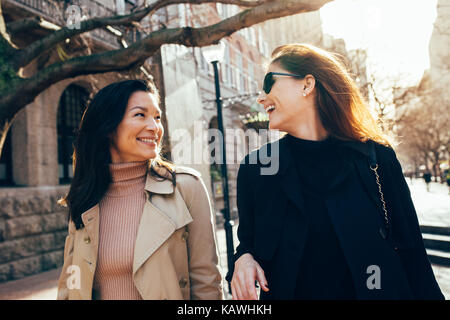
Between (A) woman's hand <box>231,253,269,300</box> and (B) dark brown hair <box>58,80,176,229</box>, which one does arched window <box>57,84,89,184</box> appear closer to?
(B) dark brown hair <box>58,80,176,229</box>

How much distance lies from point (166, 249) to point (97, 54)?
3.56m

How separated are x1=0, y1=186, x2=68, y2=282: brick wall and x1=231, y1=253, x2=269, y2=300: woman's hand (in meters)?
6.92

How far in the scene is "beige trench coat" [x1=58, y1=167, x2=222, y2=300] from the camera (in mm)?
1778

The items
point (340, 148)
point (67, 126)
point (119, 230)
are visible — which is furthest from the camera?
point (67, 126)

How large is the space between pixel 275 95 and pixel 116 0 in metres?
9.41

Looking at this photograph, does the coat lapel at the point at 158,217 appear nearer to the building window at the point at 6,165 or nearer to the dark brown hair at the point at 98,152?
the dark brown hair at the point at 98,152

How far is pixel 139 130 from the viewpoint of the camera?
6.80 ft

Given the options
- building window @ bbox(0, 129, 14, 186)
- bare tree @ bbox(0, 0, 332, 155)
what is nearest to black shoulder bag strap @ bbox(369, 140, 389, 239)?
bare tree @ bbox(0, 0, 332, 155)

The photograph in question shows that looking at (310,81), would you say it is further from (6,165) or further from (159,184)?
(6,165)

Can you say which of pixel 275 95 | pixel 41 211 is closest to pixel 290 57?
pixel 275 95

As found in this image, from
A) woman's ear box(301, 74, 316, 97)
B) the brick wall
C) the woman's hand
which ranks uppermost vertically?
woman's ear box(301, 74, 316, 97)

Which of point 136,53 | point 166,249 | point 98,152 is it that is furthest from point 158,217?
point 136,53
